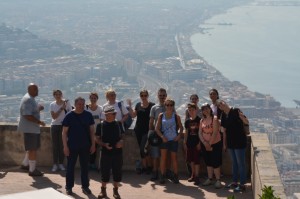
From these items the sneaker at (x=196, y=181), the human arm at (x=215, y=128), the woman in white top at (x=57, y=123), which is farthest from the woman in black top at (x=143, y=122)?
the human arm at (x=215, y=128)

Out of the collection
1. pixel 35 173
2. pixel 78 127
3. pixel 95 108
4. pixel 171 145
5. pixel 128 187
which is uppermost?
pixel 95 108

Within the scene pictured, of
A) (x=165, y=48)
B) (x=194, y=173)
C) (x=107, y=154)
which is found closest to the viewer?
(x=107, y=154)

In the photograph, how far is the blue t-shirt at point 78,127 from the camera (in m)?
9.98

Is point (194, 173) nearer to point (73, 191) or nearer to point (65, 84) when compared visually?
point (73, 191)

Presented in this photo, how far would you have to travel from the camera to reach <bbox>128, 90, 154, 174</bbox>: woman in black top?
11.2 m

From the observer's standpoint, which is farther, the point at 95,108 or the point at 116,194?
the point at 95,108

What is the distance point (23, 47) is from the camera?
86250mm

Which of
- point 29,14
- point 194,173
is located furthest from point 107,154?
point 29,14

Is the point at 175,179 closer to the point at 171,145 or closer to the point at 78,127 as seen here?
the point at 171,145

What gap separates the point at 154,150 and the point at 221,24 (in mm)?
155517

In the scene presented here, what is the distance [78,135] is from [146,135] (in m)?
1.50

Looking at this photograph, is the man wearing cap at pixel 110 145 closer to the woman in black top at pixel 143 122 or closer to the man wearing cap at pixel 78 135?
the man wearing cap at pixel 78 135

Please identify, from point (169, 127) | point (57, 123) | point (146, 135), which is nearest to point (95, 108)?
point (57, 123)

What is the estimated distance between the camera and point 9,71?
242ft
